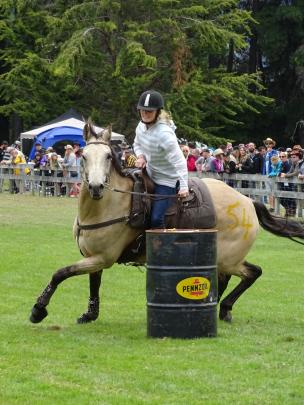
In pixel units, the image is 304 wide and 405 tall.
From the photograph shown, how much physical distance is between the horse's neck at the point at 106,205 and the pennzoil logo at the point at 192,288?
140 cm

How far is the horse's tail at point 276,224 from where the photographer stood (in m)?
12.2

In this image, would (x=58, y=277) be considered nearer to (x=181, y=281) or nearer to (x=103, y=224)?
(x=103, y=224)

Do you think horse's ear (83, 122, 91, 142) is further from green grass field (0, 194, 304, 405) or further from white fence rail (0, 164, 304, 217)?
white fence rail (0, 164, 304, 217)

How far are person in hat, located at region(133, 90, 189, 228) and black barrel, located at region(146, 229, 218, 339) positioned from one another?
1.15 metres

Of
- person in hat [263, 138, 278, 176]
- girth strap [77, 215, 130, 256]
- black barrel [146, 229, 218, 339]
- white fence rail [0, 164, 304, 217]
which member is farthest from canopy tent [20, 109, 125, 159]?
black barrel [146, 229, 218, 339]

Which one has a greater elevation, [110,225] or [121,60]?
[121,60]

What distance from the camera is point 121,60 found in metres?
47.4

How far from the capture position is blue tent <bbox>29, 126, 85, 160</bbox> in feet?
134

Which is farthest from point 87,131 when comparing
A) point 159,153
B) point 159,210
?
point 159,210

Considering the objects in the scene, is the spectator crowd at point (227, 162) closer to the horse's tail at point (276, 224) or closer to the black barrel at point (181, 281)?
the horse's tail at point (276, 224)

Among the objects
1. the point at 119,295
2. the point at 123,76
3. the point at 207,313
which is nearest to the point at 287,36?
the point at 123,76

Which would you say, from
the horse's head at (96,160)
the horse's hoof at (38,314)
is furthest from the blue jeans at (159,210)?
the horse's hoof at (38,314)

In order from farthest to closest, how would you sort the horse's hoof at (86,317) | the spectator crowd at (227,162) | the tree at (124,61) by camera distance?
the tree at (124,61) < the spectator crowd at (227,162) < the horse's hoof at (86,317)

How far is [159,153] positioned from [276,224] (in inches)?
87.3
